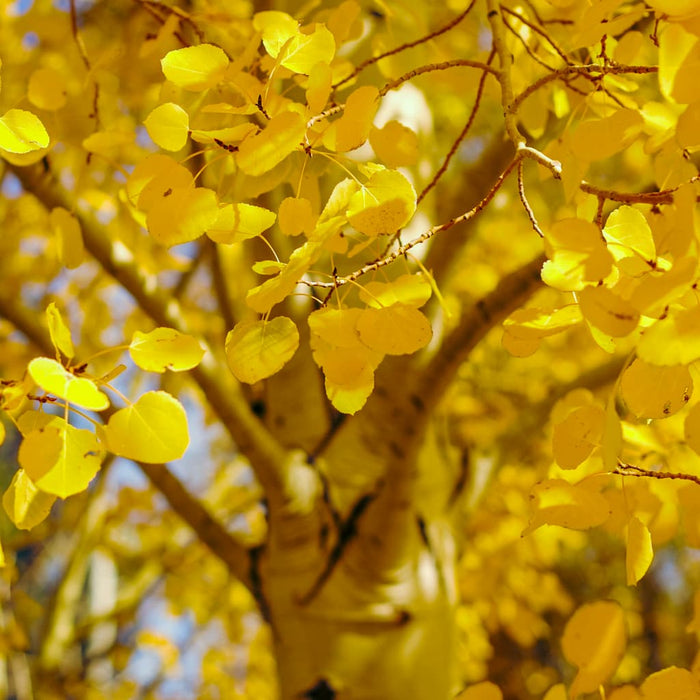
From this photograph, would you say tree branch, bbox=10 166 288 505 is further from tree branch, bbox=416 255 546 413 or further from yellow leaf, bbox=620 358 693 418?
yellow leaf, bbox=620 358 693 418

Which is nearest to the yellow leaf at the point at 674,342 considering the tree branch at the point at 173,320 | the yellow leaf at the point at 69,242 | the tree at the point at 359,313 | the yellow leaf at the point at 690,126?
the tree at the point at 359,313

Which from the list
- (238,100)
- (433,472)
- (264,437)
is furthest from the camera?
(433,472)

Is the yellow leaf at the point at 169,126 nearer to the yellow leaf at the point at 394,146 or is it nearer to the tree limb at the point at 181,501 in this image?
the yellow leaf at the point at 394,146

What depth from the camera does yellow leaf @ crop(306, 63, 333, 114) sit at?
17.9 inches

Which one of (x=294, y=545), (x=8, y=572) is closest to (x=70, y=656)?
(x=8, y=572)

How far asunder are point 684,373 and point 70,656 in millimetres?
4133

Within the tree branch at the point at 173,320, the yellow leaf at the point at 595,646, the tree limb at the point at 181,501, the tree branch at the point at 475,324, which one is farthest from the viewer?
the tree limb at the point at 181,501

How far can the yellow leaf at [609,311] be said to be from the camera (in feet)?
1.23

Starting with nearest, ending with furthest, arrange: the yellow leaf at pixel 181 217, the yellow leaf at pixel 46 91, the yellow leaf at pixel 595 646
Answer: the yellow leaf at pixel 181 217 → the yellow leaf at pixel 595 646 → the yellow leaf at pixel 46 91

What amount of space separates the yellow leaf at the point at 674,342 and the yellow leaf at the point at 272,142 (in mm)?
236

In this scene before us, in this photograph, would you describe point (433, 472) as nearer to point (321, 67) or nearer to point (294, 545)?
point (294, 545)

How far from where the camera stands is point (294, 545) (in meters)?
1.22

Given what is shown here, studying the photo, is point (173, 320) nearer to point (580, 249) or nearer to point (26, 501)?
point (26, 501)

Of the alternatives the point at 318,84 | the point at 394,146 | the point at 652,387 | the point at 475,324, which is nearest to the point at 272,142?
the point at 318,84
